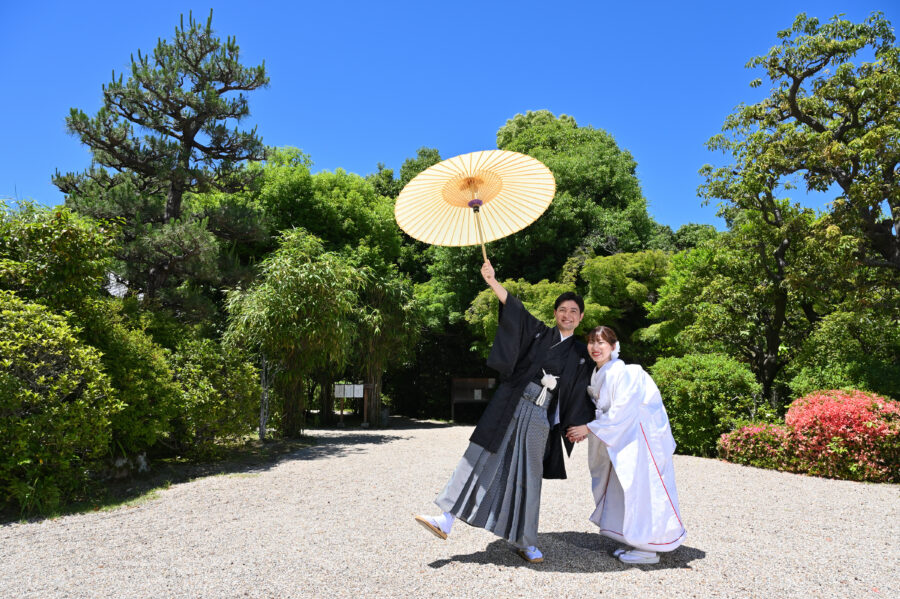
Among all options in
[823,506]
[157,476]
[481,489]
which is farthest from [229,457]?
[823,506]

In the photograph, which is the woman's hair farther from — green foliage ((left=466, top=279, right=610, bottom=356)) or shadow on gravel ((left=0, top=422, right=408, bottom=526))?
green foliage ((left=466, top=279, right=610, bottom=356))

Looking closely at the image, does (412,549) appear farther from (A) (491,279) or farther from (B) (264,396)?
(B) (264,396)

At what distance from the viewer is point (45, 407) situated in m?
4.23

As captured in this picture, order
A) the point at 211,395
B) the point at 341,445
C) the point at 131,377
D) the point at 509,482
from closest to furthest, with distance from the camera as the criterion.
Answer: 1. the point at 509,482
2. the point at 131,377
3. the point at 211,395
4. the point at 341,445

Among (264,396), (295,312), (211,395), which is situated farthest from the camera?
(264,396)

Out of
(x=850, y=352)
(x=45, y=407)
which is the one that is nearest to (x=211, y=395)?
(x=45, y=407)

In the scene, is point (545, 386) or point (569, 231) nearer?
point (545, 386)

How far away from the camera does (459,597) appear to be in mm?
2518

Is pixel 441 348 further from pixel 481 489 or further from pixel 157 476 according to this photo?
pixel 481 489

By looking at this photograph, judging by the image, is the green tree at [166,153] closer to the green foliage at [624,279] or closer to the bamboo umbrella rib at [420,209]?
the bamboo umbrella rib at [420,209]

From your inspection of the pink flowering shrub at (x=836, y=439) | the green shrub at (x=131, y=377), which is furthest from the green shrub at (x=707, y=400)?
the green shrub at (x=131, y=377)

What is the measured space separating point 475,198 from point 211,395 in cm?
461

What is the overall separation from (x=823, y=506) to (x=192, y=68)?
9.80 m

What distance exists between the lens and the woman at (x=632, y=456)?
2988 millimetres
